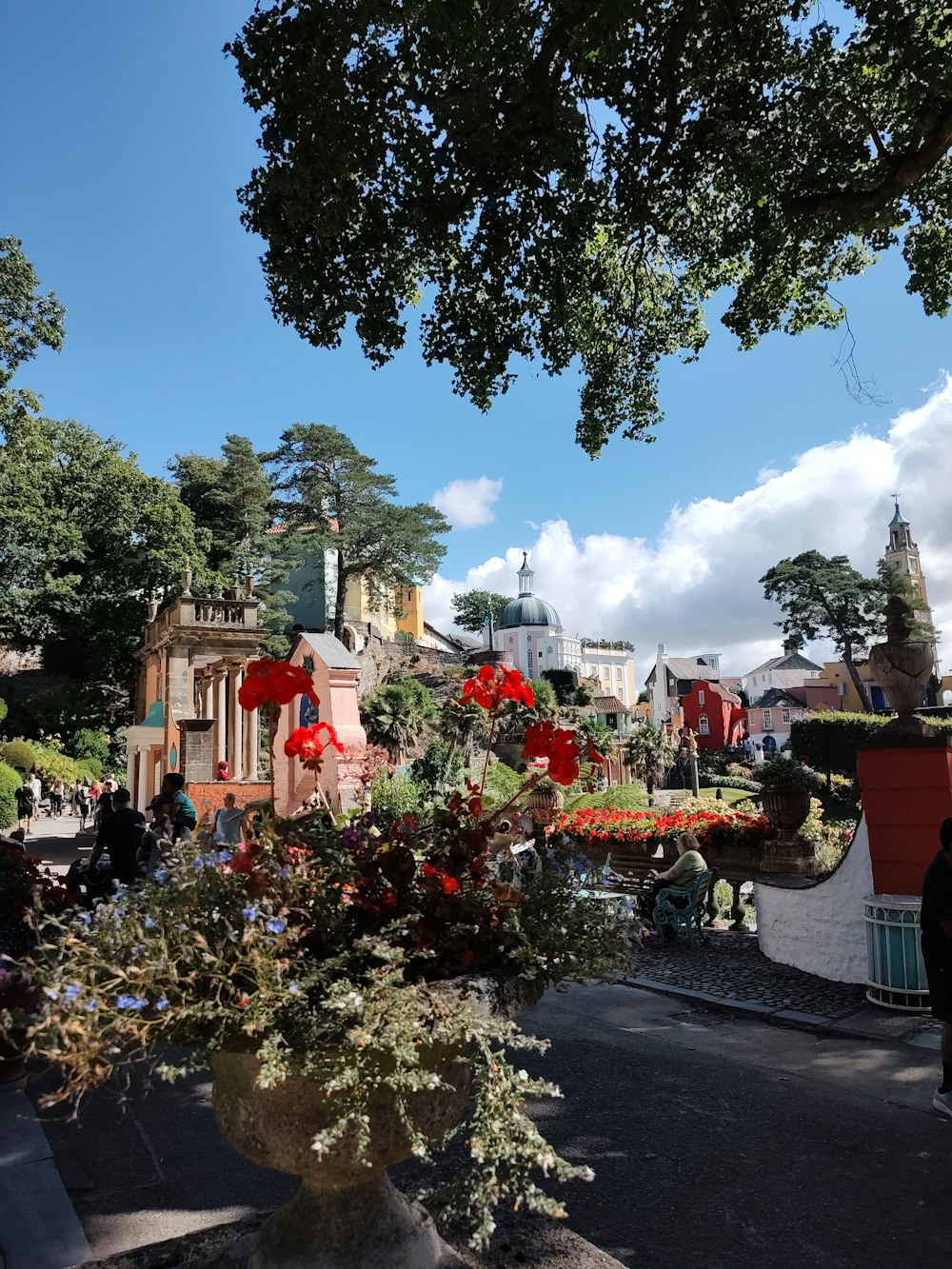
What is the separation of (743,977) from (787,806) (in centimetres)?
243

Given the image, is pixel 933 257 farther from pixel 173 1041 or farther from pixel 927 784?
pixel 173 1041

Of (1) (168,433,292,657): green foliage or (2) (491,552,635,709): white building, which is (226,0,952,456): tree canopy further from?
(2) (491,552,635,709): white building

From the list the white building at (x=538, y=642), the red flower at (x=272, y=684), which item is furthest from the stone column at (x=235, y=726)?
the white building at (x=538, y=642)

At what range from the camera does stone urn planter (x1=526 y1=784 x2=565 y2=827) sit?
13766 millimetres

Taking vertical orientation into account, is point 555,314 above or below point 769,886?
above

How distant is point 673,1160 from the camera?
3.82m

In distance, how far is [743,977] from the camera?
7512 millimetres

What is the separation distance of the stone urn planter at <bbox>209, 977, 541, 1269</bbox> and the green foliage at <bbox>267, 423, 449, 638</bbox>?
134 ft

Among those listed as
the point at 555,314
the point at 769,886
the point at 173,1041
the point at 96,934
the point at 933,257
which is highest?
the point at 933,257

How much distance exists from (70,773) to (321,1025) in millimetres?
27653

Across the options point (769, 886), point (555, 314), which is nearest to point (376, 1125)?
point (769, 886)

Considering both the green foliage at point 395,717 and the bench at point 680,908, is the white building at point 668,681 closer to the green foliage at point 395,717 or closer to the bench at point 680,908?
the green foliage at point 395,717

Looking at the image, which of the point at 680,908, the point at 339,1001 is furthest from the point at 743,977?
the point at 339,1001

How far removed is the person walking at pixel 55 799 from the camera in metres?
26.4
